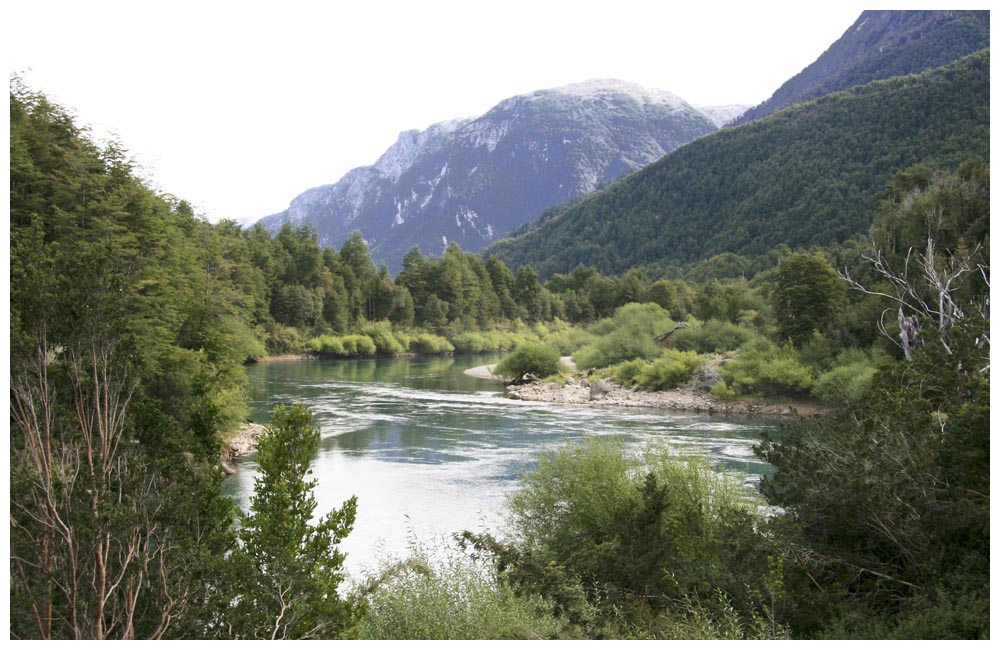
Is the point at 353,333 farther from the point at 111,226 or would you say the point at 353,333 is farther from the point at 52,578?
the point at 52,578

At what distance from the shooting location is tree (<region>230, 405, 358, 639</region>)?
4891mm

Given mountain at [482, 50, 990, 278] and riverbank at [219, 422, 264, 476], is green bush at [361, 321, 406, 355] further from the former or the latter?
mountain at [482, 50, 990, 278]

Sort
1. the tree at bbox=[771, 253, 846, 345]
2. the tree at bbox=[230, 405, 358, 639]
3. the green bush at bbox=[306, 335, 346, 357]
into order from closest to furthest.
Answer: the tree at bbox=[230, 405, 358, 639] → the tree at bbox=[771, 253, 846, 345] → the green bush at bbox=[306, 335, 346, 357]

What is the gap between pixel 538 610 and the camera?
707cm

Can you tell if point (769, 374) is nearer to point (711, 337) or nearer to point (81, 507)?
point (711, 337)

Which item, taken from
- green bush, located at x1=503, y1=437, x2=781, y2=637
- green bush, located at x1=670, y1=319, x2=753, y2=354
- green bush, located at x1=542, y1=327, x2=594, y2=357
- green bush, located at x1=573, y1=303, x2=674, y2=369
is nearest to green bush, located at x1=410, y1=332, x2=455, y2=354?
green bush, located at x1=542, y1=327, x2=594, y2=357

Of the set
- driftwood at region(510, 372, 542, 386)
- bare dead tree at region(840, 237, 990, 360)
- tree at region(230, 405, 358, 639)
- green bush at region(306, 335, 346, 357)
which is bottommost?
driftwood at region(510, 372, 542, 386)

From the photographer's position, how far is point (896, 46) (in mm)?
135375

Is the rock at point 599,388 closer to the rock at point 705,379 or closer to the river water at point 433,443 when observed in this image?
the river water at point 433,443

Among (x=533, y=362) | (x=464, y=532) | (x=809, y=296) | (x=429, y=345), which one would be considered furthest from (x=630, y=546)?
(x=429, y=345)

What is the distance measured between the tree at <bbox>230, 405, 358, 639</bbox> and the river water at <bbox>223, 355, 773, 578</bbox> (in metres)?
3.70

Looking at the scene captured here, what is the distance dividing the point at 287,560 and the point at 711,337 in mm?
36532

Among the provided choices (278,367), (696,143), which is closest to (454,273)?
(278,367)

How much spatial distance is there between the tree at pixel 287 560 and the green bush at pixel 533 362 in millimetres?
32850
